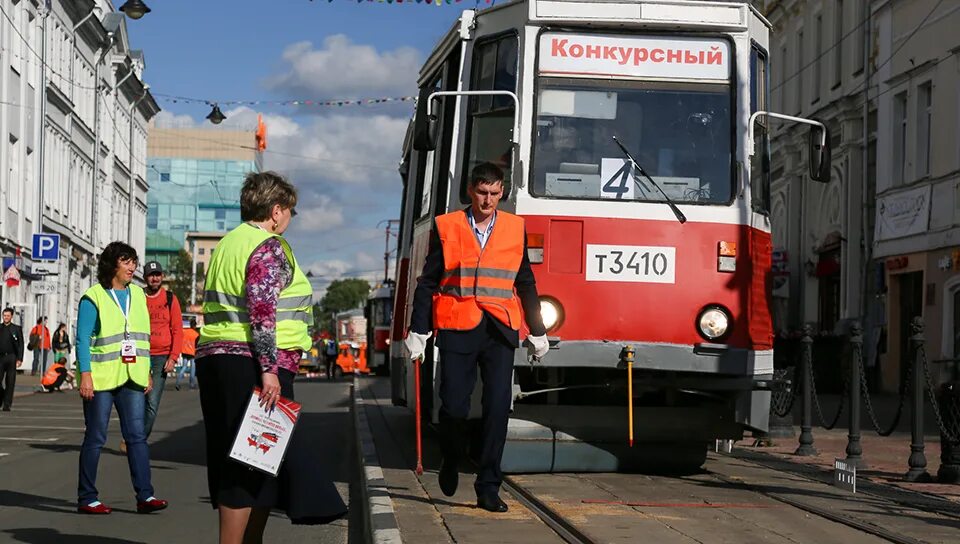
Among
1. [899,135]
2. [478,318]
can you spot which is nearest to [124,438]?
A: [478,318]

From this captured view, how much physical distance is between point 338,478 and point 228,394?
684cm

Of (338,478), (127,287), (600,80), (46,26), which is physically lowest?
(338,478)

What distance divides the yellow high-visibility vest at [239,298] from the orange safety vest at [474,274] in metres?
2.49

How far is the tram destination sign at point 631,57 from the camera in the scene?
11625 millimetres

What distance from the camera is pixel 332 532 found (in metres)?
9.91

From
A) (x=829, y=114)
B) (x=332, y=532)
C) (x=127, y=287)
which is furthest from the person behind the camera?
(x=829, y=114)

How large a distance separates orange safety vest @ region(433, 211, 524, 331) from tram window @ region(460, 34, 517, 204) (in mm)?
2270

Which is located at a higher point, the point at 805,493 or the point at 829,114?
the point at 829,114

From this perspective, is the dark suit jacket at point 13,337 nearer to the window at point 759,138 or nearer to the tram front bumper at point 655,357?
the tram front bumper at point 655,357

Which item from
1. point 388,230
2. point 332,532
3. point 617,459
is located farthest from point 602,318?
point 388,230

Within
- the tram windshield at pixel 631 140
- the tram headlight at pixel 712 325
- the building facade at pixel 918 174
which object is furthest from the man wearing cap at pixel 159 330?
the building facade at pixel 918 174

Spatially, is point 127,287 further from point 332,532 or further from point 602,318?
point 602,318

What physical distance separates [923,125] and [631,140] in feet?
72.3

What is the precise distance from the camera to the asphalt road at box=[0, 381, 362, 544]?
9.52 metres
